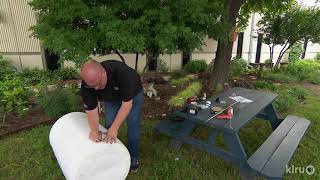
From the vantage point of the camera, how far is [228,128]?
10.1ft

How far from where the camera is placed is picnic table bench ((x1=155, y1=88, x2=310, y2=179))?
2922mm

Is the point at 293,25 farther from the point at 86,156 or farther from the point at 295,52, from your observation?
the point at 86,156

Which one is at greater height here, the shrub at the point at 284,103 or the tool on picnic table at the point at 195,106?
the tool on picnic table at the point at 195,106

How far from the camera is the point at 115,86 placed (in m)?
2.84

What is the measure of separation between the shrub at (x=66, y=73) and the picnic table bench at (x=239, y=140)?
635 centimetres

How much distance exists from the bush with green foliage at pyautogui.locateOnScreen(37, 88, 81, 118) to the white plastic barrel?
1.93m

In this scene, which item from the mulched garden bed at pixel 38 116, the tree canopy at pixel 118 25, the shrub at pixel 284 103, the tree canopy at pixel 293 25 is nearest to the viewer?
the tree canopy at pixel 118 25

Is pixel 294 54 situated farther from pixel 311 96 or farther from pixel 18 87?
pixel 18 87

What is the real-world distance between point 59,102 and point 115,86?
8.16 feet

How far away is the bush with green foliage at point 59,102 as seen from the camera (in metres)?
4.79

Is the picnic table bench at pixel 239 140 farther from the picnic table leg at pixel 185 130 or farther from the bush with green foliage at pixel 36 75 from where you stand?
the bush with green foliage at pixel 36 75

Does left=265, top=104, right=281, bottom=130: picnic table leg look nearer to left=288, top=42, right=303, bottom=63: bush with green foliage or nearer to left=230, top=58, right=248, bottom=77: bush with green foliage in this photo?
left=230, top=58, right=248, bottom=77: bush with green foliage

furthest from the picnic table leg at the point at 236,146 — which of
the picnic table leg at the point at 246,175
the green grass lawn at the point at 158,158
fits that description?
the green grass lawn at the point at 158,158

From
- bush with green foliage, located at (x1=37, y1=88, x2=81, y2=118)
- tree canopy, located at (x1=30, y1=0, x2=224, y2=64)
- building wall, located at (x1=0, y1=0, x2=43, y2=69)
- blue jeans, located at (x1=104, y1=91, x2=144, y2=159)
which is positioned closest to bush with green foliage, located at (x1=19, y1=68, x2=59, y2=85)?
building wall, located at (x1=0, y1=0, x2=43, y2=69)
